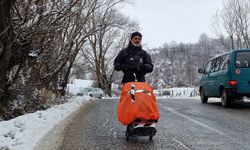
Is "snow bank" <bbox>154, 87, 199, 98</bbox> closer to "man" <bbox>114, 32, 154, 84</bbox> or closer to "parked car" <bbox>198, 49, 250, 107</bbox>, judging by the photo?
"parked car" <bbox>198, 49, 250, 107</bbox>

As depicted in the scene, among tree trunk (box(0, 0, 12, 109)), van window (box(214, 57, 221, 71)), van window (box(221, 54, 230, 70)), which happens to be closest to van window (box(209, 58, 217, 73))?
van window (box(214, 57, 221, 71))

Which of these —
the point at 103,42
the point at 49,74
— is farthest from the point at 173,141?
the point at 103,42

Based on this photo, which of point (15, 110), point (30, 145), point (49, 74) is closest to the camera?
point (30, 145)

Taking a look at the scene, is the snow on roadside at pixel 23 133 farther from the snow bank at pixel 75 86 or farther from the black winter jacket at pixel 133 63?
the snow bank at pixel 75 86

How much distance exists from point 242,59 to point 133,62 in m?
7.00

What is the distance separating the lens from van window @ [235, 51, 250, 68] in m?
12.6

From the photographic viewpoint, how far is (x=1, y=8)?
9836mm

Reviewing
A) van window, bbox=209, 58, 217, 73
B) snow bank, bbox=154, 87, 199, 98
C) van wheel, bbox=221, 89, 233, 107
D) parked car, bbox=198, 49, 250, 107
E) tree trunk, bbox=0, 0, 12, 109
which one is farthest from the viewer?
snow bank, bbox=154, 87, 199, 98

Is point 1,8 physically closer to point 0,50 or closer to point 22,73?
point 0,50

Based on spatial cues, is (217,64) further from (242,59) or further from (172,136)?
(172,136)

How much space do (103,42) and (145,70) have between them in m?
49.8

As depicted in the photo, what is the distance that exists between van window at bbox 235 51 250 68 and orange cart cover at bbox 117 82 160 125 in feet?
23.3

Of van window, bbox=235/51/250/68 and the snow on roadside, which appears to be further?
van window, bbox=235/51/250/68

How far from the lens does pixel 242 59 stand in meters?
12.7
